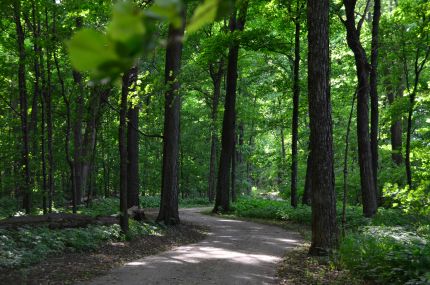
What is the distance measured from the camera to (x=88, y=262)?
9078mm

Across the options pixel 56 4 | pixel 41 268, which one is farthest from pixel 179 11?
pixel 56 4

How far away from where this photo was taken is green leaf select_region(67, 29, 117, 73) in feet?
1.49

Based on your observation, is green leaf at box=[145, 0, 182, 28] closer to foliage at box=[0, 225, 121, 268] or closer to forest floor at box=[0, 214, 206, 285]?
forest floor at box=[0, 214, 206, 285]

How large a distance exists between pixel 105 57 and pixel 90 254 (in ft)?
33.2

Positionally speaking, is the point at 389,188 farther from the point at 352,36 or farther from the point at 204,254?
the point at 352,36

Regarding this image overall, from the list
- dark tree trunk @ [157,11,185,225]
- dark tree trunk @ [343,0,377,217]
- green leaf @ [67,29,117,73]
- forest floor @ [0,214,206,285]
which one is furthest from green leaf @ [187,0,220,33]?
dark tree trunk @ [343,0,377,217]

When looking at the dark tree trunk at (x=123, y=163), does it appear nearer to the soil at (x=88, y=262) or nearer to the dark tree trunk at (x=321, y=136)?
the soil at (x=88, y=262)

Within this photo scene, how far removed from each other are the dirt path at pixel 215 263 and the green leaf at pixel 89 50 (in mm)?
7804

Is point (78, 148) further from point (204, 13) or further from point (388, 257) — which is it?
point (204, 13)

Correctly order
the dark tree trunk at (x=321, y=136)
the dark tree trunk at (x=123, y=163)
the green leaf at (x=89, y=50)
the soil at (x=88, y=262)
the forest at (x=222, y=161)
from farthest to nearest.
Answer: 1. the dark tree trunk at (x=123, y=163)
2. the dark tree trunk at (x=321, y=136)
3. the soil at (x=88, y=262)
4. the forest at (x=222, y=161)
5. the green leaf at (x=89, y=50)

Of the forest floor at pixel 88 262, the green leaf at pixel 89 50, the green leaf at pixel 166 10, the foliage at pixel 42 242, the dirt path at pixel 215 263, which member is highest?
the green leaf at pixel 166 10

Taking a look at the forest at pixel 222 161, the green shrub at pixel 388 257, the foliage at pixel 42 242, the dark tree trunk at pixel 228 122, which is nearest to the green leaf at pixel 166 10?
the forest at pixel 222 161

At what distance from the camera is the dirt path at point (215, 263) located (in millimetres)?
8047

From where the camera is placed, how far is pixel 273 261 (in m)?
9.85
